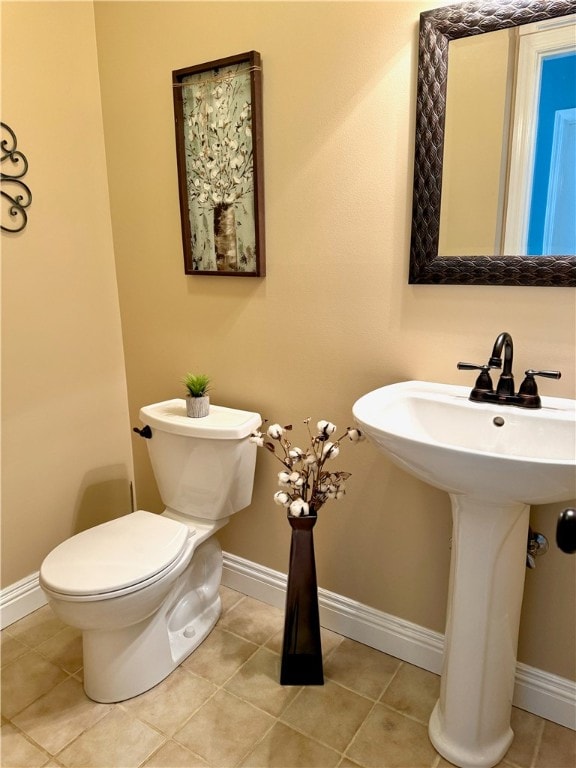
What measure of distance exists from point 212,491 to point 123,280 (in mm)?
942

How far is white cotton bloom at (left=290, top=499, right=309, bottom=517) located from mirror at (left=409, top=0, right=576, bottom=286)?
2.24 feet

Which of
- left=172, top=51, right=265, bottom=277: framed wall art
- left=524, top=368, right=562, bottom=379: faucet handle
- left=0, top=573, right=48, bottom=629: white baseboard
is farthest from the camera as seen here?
left=0, top=573, right=48, bottom=629: white baseboard

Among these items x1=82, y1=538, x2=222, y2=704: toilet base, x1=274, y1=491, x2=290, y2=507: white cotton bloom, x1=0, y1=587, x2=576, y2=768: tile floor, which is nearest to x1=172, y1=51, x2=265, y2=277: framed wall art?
x1=274, y1=491, x2=290, y2=507: white cotton bloom

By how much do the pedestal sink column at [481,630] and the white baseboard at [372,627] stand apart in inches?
6.0

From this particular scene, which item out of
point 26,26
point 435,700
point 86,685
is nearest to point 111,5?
point 26,26

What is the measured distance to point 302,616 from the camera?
159 centimetres

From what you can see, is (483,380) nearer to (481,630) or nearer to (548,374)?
(548,374)

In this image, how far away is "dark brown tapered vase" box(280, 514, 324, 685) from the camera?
5.08ft

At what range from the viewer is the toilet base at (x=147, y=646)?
155cm

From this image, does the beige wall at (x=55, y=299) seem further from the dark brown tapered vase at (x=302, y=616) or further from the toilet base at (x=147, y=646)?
the dark brown tapered vase at (x=302, y=616)

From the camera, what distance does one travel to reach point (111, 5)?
1.90m

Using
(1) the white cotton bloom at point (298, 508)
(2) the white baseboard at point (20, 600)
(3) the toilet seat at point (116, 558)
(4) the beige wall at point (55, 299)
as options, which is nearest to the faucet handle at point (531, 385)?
(1) the white cotton bloom at point (298, 508)

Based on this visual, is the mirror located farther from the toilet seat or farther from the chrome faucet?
the toilet seat

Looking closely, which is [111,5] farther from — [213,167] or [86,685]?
[86,685]
